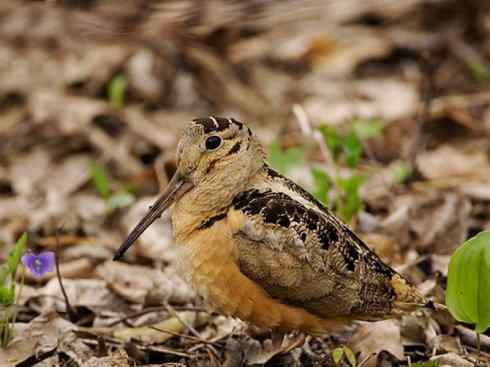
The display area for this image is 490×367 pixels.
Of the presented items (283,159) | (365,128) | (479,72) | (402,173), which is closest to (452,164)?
(402,173)

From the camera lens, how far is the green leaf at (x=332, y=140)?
5.39 m

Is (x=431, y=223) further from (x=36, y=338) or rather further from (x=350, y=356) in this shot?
(x=36, y=338)

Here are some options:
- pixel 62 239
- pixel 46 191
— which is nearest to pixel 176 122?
pixel 46 191

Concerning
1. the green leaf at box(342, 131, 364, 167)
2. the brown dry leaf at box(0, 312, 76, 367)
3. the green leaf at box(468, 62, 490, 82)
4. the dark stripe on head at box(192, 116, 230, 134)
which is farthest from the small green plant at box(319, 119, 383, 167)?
the green leaf at box(468, 62, 490, 82)

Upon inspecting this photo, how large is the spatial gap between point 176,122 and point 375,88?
182 cm

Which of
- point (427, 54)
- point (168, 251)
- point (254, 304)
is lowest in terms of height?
point (168, 251)

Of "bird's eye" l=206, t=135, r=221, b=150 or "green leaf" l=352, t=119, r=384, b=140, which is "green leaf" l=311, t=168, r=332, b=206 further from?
"bird's eye" l=206, t=135, r=221, b=150

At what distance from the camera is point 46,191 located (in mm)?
6301

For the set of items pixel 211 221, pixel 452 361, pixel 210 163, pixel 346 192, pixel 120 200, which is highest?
pixel 210 163

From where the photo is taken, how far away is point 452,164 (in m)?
6.27

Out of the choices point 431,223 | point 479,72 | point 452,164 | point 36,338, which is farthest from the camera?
point 479,72

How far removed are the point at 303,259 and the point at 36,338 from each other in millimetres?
1275

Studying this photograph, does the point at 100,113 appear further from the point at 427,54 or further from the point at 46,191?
the point at 427,54

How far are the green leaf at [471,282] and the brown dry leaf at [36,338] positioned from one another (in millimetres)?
1737
